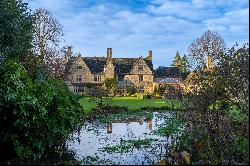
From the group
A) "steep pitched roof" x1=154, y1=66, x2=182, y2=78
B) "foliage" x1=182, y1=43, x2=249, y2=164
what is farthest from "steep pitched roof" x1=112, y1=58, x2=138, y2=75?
"foliage" x1=182, y1=43, x2=249, y2=164

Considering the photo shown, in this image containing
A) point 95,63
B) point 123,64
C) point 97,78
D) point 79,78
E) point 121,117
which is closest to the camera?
point 121,117

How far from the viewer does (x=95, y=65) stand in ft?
290

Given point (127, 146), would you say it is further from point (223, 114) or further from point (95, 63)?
point (95, 63)

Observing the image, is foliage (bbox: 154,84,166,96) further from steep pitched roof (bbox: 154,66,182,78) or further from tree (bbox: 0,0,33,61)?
tree (bbox: 0,0,33,61)

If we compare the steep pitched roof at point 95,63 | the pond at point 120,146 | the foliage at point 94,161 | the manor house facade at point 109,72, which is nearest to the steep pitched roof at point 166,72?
the manor house facade at point 109,72

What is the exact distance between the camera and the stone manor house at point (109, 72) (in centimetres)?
8512

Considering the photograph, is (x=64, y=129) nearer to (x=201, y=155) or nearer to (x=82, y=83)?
(x=201, y=155)

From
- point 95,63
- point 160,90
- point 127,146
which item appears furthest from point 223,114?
point 95,63

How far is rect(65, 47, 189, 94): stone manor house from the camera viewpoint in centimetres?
8512

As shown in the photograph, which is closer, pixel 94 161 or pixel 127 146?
pixel 94 161

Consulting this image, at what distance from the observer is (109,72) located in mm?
86375

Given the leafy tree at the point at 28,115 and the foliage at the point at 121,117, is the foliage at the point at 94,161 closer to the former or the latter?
the leafy tree at the point at 28,115

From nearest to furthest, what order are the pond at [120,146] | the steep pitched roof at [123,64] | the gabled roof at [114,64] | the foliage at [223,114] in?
the foliage at [223,114] < the pond at [120,146] < the gabled roof at [114,64] < the steep pitched roof at [123,64]

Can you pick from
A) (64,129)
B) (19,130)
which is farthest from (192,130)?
(19,130)
